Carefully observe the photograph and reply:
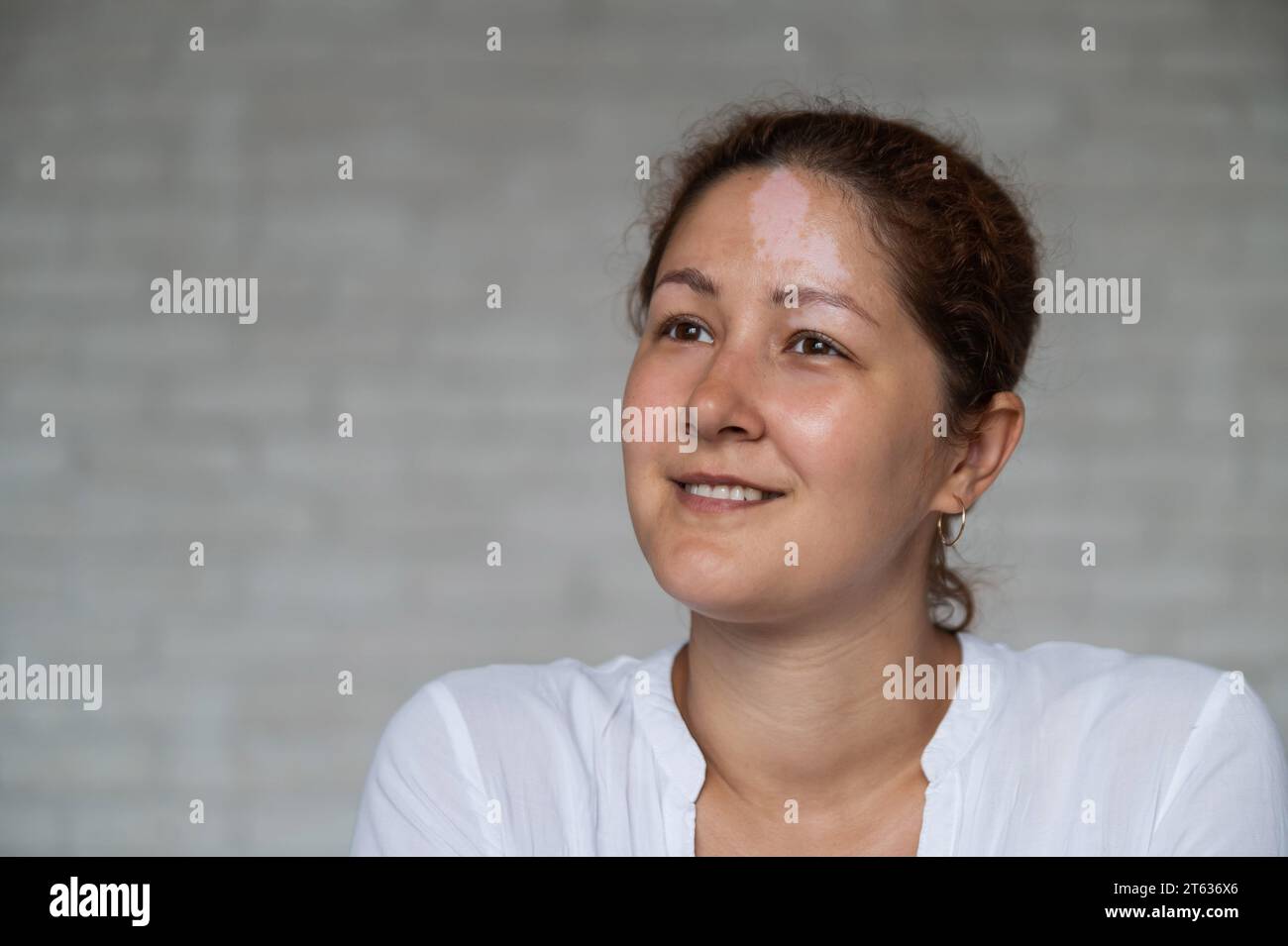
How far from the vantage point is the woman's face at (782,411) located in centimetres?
160

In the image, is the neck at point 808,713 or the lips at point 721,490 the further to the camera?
the neck at point 808,713

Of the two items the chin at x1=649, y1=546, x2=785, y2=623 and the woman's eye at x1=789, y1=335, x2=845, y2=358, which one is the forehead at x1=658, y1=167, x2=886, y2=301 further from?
the chin at x1=649, y1=546, x2=785, y2=623

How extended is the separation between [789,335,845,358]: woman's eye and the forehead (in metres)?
0.07

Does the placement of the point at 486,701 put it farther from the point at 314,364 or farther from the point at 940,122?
the point at 940,122

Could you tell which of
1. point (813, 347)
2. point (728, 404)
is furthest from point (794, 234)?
point (728, 404)

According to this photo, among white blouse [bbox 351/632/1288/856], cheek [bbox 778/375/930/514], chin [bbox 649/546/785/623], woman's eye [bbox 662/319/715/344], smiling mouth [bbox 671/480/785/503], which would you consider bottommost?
white blouse [bbox 351/632/1288/856]

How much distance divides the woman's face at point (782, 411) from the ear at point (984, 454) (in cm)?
6

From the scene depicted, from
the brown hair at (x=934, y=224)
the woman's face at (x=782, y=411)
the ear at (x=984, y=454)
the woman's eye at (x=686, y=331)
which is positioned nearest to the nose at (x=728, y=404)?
the woman's face at (x=782, y=411)

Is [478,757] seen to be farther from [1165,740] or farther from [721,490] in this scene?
[1165,740]

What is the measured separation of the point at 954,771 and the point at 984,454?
446mm

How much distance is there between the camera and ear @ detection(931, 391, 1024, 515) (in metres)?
1.83

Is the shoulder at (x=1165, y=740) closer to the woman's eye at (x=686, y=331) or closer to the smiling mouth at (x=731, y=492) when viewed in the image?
the smiling mouth at (x=731, y=492)

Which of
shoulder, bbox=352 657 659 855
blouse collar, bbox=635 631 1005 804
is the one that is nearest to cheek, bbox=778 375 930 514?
blouse collar, bbox=635 631 1005 804
